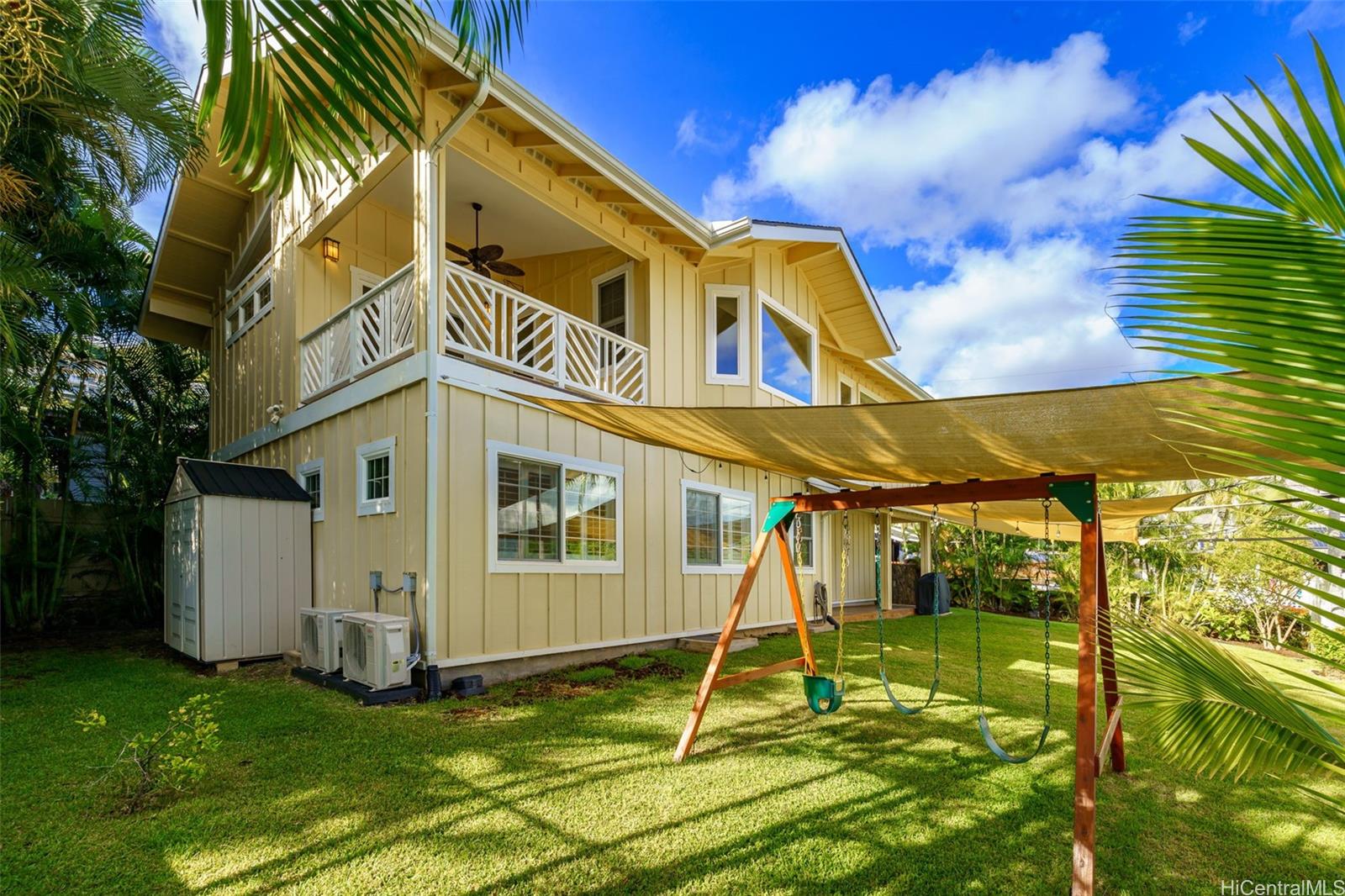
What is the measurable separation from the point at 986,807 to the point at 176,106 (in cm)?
864

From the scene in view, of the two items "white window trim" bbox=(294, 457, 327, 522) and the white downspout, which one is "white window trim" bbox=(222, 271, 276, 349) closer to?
"white window trim" bbox=(294, 457, 327, 522)

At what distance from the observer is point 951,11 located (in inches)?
441

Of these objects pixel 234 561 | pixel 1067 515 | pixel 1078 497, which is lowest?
pixel 234 561

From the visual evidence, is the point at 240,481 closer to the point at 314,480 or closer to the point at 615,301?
the point at 314,480

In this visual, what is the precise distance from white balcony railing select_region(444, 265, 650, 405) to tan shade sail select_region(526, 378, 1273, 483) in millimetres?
2562

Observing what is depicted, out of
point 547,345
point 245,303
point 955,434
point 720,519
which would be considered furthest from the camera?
point 245,303

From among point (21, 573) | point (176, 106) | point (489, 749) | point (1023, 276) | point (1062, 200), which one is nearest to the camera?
point (489, 749)

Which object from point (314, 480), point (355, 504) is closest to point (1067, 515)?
point (355, 504)

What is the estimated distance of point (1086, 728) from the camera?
3070mm

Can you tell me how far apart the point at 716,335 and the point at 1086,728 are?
7266 mm

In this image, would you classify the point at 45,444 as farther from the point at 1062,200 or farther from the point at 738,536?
the point at 1062,200

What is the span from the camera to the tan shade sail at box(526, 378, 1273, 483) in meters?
2.96

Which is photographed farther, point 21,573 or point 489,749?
point 21,573

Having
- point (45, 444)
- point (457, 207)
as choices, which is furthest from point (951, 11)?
point (45, 444)
